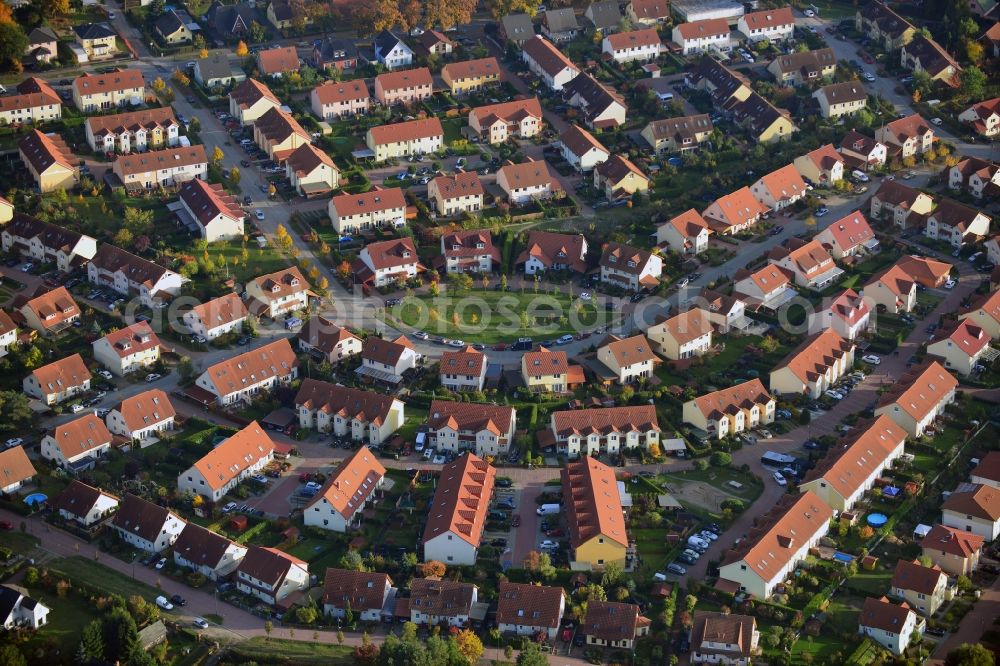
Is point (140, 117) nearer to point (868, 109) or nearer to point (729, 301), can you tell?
point (729, 301)

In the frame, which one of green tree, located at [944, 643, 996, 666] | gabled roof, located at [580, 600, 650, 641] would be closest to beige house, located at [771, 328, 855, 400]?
gabled roof, located at [580, 600, 650, 641]

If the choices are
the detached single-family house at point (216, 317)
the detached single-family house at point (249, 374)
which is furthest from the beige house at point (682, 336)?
the detached single-family house at point (216, 317)

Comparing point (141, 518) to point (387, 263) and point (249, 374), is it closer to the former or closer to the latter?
point (249, 374)

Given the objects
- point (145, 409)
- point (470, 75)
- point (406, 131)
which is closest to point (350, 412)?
point (145, 409)

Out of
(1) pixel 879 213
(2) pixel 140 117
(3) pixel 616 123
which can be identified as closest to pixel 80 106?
(2) pixel 140 117

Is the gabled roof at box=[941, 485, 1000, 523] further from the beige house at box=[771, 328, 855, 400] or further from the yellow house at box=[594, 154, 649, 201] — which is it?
the yellow house at box=[594, 154, 649, 201]
